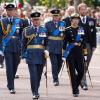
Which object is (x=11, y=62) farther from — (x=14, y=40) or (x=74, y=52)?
(x=74, y=52)

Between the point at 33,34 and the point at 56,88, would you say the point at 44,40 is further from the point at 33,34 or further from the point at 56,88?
the point at 56,88

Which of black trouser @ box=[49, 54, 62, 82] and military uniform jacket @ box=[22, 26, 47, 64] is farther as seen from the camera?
black trouser @ box=[49, 54, 62, 82]

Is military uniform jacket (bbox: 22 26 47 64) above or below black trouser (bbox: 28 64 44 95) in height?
above

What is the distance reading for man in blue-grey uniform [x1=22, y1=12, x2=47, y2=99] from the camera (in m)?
14.4

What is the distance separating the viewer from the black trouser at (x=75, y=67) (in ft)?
49.7

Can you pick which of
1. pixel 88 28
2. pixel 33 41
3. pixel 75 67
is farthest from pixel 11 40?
pixel 88 28

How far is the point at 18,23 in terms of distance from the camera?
50.3 feet

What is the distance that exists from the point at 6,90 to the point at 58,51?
175 cm

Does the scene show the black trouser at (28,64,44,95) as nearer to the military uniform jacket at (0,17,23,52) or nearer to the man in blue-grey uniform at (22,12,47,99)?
the man in blue-grey uniform at (22,12,47,99)

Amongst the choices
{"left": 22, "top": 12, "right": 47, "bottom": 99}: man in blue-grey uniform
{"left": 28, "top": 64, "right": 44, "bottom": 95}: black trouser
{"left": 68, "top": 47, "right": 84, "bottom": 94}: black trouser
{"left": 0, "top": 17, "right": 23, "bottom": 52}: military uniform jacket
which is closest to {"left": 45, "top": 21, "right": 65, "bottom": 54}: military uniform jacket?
{"left": 0, "top": 17, "right": 23, "bottom": 52}: military uniform jacket

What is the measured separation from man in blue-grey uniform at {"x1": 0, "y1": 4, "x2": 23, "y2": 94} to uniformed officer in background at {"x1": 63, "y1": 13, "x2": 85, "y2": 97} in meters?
1.02

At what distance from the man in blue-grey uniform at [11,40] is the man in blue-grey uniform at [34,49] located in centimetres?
76

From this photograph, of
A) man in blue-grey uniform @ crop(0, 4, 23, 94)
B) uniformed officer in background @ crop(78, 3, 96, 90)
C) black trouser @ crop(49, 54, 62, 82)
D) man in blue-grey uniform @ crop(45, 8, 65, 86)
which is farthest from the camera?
black trouser @ crop(49, 54, 62, 82)

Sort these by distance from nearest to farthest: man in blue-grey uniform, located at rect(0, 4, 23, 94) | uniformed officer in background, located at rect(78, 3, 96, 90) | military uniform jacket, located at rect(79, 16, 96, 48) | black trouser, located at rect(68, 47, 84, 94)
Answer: black trouser, located at rect(68, 47, 84, 94)
man in blue-grey uniform, located at rect(0, 4, 23, 94)
uniformed officer in background, located at rect(78, 3, 96, 90)
military uniform jacket, located at rect(79, 16, 96, 48)
